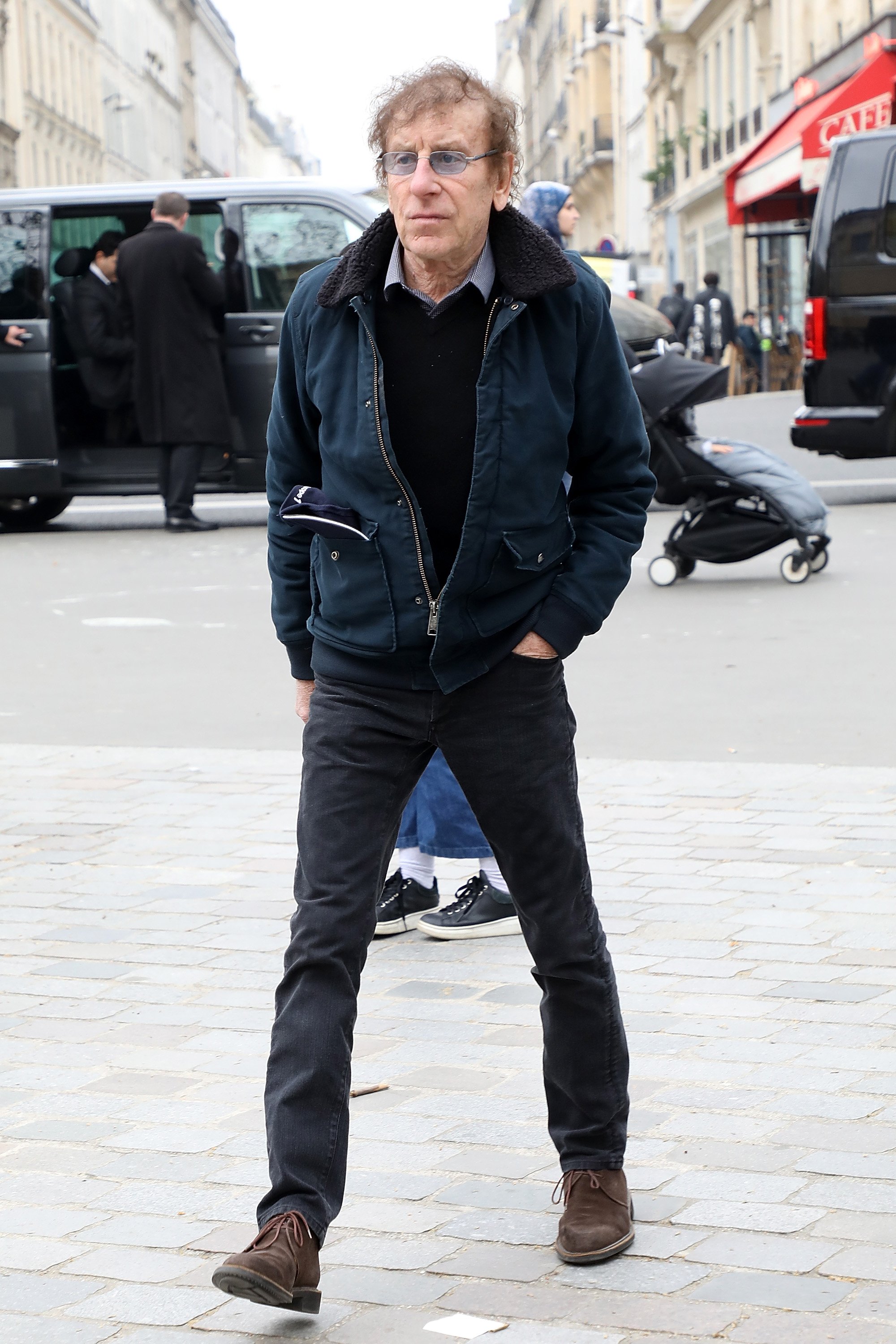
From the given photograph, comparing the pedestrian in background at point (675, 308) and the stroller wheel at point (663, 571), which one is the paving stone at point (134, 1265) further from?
the pedestrian in background at point (675, 308)

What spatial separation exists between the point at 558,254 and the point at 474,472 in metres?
0.37

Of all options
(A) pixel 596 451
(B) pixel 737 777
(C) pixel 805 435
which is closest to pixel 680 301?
(C) pixel 805 435

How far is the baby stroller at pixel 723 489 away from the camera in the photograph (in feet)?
33.1

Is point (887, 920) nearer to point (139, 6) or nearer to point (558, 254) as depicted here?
point (558, 254)

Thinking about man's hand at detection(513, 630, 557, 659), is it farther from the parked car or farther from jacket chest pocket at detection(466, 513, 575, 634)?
the parked car

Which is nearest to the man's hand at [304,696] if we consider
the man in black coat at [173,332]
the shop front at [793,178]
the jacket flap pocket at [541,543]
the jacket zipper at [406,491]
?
the jacket zipper at [406,491]

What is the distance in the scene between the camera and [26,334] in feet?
44.7

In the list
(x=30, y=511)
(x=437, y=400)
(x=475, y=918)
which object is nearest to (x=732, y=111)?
(x=30, y=511)

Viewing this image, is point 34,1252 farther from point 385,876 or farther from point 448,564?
point 448,564

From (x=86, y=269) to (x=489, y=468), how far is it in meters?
11.7

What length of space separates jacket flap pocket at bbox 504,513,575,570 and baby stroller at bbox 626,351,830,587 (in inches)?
272

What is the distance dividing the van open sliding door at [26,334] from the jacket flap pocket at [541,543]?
11.2 metres

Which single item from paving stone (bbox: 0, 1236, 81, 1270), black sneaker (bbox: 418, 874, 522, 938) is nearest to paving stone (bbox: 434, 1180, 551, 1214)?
paving stone (bbox: 0, 1236, 81, 1270)

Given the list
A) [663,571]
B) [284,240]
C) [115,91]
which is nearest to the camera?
[663,571]
